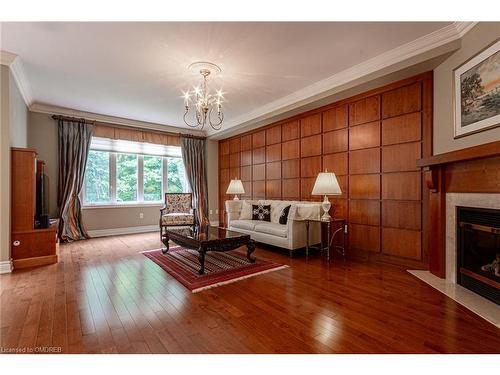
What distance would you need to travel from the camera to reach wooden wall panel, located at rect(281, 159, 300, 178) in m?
4.93

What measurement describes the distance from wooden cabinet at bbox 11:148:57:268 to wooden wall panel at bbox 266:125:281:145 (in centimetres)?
406

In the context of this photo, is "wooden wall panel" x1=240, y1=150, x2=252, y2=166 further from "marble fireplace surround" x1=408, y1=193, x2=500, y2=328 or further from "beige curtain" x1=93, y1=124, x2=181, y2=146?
"marble fireplace surround" x1=408, y1=193, x2=500, y2=328

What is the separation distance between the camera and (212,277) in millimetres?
2906

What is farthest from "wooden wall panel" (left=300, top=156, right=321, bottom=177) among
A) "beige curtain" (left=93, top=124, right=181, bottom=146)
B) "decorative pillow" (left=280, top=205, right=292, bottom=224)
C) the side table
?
"beige curtain" (left=93, top=124, right=181, bottom=146)

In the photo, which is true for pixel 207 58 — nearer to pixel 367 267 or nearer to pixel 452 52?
pixel 452 52

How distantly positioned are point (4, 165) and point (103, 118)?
2.76 m

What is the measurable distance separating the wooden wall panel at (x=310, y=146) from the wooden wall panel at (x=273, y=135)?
69cm

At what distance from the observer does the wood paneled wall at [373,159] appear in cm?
325

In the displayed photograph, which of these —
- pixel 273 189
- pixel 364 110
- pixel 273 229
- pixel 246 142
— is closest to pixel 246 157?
pixel 246 142

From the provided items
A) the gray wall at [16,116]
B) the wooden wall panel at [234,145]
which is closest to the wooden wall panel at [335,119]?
the wooden wall panel at [234,145]

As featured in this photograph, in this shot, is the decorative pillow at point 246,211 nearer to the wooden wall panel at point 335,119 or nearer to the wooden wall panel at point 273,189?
the wooden wall panel at point 273,189
